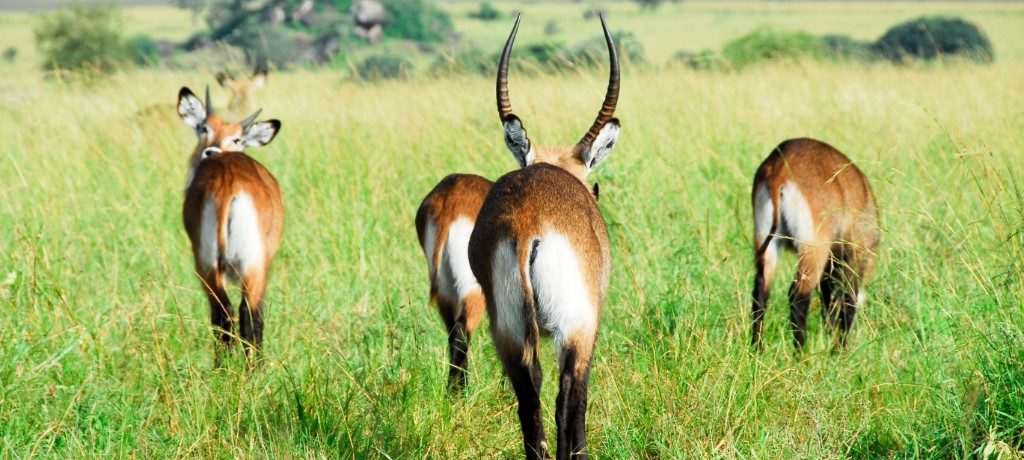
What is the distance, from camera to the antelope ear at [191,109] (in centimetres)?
550

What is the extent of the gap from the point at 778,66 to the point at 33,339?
9242mm

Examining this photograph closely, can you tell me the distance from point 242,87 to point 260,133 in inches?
184

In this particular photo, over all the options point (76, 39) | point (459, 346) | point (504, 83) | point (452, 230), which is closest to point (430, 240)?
point (452, 230)

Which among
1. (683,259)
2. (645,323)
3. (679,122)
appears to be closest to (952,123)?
(679,122)

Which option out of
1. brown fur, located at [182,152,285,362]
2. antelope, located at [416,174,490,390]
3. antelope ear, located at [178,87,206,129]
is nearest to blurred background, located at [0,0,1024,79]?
antelope ear, located at [178,87,206,129]

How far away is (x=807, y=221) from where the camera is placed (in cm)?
439

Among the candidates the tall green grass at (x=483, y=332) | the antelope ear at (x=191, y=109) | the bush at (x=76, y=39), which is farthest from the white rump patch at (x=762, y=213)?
the bush at (x=76, y=39)

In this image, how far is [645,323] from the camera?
412 cm

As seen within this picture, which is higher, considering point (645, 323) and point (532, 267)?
point (532, 267)

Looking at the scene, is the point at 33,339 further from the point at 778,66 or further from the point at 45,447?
the point at 778,66

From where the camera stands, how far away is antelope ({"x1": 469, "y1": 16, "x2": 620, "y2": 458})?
268 cm

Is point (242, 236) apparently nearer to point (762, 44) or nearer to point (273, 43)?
point (762, 44)

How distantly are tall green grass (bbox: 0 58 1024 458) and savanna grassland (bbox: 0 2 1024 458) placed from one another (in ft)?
0.07

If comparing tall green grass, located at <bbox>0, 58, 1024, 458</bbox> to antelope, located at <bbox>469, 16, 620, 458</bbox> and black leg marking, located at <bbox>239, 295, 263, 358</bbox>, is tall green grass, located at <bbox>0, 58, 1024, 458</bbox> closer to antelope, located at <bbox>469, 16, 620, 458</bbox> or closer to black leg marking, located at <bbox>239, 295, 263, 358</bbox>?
black leg marking, located at <bbox>239, 295, 263, 358</bbox>
